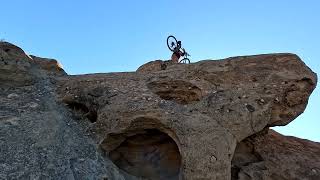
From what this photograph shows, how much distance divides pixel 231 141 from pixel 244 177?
1412 mm

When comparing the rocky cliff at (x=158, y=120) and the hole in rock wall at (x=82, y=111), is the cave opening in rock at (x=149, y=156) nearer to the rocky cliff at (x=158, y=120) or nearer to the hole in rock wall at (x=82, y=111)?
the rocky cliff at (x=158, y=120)

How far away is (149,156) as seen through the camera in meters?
11.4

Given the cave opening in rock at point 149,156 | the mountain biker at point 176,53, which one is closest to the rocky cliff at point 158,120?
the cave opening in rock at point 149,156

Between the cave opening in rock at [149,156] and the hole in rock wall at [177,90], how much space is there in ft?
3.42

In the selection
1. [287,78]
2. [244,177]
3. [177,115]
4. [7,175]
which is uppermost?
[287,78]

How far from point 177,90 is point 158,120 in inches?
65.1

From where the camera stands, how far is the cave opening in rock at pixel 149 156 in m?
11.1

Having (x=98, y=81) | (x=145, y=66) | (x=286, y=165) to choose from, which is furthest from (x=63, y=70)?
(x=286, y=165)

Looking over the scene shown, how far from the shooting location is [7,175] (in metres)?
8.45

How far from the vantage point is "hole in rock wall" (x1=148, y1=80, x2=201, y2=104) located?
11852 mm

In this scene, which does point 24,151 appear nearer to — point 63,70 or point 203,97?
point 203,97

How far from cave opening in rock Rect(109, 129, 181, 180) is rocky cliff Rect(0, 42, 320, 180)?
0.9 inches

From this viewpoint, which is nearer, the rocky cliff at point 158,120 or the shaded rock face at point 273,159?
the rocky cliff at point 158,120

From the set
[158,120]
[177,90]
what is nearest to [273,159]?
[177,90]
